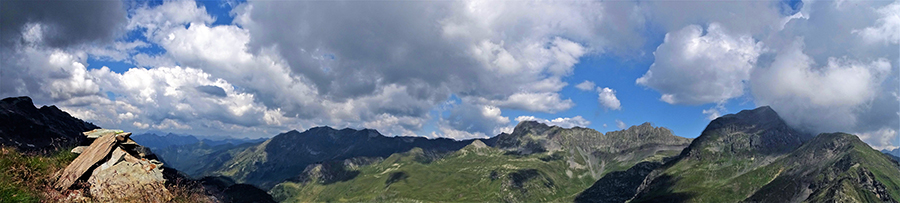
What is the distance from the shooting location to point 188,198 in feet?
51.3

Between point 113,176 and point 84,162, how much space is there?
1277mm

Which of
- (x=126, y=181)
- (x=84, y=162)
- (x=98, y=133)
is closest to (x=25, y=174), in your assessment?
(x=84, y=162)

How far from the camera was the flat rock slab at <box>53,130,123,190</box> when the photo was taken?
1531 centimetres

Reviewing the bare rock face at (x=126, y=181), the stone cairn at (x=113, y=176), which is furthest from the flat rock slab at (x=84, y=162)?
the bare rock face at (x=126, y=181)

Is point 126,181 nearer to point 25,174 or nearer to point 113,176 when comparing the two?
point 113,176

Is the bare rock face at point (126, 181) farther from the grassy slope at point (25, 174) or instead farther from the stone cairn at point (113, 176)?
the grassy slope at point (25, 174)

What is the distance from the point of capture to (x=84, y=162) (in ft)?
54.4

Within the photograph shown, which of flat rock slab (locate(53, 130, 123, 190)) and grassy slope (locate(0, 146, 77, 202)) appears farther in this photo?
flat rock slab (locate(53, 130, 123, 190))

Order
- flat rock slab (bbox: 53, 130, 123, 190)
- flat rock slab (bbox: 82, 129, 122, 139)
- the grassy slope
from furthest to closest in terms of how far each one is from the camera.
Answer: flat rock slab (bbox: 82, 129, 122, 139), flat rock slab (bbox: 53, 130, 123, 190), the grassy slope

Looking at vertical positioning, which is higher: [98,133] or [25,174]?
[98,133]

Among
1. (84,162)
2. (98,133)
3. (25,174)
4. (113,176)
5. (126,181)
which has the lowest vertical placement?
(25,174)

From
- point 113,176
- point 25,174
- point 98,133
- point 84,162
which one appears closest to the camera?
point 25,174

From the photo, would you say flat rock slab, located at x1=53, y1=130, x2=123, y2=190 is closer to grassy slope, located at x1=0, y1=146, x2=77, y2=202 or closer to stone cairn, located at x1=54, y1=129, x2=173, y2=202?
stone cairn, located at x1=54, y1=129, x2=173, y2=202

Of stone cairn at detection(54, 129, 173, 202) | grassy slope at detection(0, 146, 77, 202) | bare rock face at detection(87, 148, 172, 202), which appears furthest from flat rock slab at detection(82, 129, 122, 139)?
bare rock face at detection(87, 148, 172, 202)
